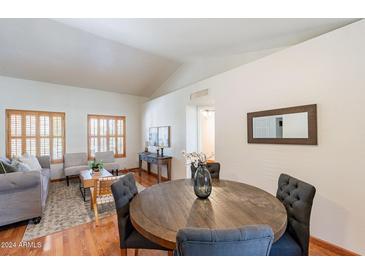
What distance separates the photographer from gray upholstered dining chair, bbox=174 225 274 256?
0.74m

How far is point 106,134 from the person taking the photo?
5980 millimetres

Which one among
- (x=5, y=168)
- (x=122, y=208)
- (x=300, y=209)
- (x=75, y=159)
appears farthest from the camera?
(x=75, y=159)

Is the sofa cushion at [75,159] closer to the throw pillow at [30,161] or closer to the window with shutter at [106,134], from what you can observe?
the window with shutter at [106,134]

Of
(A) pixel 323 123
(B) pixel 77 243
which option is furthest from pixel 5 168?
(A) pixel 323 123

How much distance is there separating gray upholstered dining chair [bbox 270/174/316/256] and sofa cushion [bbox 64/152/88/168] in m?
5.22

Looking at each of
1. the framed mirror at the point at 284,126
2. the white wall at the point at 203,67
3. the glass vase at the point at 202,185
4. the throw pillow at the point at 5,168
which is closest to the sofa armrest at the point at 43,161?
the throw pillow at the point at 5,168

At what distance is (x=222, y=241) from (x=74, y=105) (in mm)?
5944

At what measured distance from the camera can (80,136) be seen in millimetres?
5469

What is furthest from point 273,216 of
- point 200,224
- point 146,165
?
point 146,165

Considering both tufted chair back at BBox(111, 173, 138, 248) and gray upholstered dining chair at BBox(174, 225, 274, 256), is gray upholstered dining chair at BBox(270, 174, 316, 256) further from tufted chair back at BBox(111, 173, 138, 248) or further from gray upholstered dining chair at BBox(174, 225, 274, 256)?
tufted chair back at BBox(111, 173, 138, 248)

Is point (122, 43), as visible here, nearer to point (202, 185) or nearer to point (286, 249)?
point (202, 185)

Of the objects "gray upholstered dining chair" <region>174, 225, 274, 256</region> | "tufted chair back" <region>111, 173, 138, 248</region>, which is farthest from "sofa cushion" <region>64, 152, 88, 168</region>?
"gray upholstered dining chair" <region>174, 225, 274, 256</region>

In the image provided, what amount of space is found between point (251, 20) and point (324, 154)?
5.98 ft

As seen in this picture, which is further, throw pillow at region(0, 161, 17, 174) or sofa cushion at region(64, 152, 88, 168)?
sofa cushion at region(64, 152, 88, 168)
